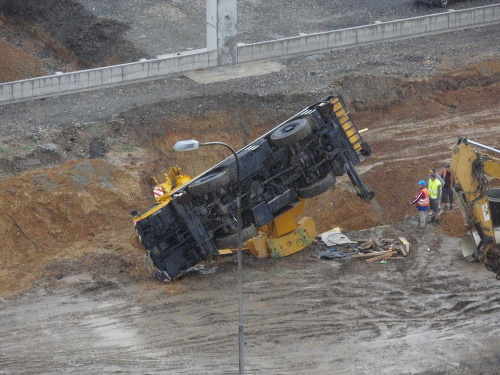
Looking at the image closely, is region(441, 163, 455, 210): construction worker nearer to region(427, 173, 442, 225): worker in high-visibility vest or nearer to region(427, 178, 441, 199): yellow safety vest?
region(427, 173, 442, 225): worker in high-visibility vest

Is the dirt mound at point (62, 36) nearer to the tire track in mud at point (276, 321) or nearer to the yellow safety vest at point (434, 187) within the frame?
the yellow safety vest at point (434, 187)

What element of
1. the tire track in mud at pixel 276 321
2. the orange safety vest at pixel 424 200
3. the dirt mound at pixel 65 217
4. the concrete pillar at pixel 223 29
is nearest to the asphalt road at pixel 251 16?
the concrete pillar at pixel 223 29

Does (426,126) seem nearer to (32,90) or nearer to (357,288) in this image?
(357,288)

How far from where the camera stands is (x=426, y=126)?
2878cm

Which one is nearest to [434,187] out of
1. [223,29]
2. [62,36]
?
[223,29]

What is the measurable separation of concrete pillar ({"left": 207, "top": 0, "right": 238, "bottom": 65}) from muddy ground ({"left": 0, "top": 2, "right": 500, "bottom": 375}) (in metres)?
1.57

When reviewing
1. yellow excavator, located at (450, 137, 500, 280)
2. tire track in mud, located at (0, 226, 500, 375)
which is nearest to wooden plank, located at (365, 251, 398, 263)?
tire track in mud, located at (0, 226, 500, 375)

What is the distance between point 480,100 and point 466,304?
37.8 feet

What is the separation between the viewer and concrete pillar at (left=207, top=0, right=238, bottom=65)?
29438mm

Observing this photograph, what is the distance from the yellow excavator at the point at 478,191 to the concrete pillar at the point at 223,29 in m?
12.0

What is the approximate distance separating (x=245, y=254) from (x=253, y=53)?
34.0ft

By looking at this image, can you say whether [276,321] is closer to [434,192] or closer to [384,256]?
[384,256]

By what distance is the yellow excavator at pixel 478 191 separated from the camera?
19500 millimetres

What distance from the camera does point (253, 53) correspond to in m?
30.9
